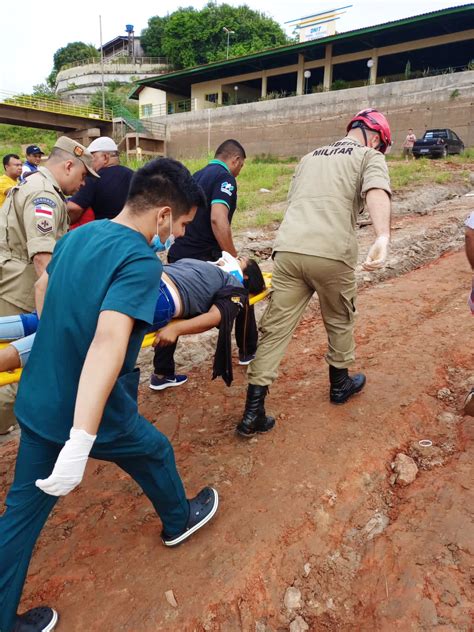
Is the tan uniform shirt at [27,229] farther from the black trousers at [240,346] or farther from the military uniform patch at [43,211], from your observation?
the black trousers at [240,346]

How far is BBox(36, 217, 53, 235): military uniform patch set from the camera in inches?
106

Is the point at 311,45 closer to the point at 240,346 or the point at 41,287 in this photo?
the point at 240,346

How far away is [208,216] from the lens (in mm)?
3461

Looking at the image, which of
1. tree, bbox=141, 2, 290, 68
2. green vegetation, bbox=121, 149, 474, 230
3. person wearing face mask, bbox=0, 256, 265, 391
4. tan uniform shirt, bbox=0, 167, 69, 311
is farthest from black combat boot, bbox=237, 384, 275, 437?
tree, bbox=141, 2, 290, 68

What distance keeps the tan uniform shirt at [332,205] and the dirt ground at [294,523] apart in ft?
3.71

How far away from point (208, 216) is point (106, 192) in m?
0.81

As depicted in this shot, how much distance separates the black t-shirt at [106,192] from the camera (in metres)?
3.49

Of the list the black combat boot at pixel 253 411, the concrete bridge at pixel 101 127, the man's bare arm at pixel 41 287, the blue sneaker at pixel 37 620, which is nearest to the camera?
the blue sneaker at pixel 37 620

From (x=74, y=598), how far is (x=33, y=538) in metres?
0.46

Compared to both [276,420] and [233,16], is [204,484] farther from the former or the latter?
[233,16]

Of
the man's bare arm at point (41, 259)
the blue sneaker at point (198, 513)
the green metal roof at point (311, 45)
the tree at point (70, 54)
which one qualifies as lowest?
the blue sneaker at point (198, 513)

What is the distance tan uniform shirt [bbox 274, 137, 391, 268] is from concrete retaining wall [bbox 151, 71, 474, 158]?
60.2 ft

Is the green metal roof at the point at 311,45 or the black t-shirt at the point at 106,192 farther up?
the green metal roof at the point at 311,45

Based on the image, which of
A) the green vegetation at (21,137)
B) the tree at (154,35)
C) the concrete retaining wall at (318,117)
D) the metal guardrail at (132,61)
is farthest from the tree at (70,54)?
the concrete retaining wall at (318,117)
